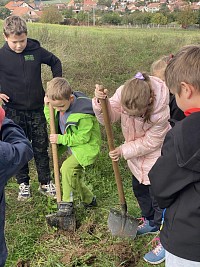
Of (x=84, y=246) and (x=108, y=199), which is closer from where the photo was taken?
(x=84, y=246)

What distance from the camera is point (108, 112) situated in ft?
8.75

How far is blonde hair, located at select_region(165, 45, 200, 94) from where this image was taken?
1.47m

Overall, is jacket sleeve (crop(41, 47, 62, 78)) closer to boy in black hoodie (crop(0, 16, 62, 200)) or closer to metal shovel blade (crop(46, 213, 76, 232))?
boy in black hoodie (crop(0, 16, 62, 200))

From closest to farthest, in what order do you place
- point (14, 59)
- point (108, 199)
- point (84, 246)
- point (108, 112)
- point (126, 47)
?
point (108, 112), point (84, 246), point (14, 59), point (108, 199), point (126, 47)

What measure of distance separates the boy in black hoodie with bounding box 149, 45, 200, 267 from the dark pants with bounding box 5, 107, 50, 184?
2064mm

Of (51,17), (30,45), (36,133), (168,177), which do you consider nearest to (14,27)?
(30,45)

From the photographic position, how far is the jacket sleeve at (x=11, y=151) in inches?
60.5

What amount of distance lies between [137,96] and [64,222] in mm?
1406

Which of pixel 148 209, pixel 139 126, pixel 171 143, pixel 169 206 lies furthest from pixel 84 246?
pixel 171 143

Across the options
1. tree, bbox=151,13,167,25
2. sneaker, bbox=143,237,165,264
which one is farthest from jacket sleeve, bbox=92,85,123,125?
tree, bbox=151,13,167,25

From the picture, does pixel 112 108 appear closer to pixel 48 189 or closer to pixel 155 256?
pixel 155 256

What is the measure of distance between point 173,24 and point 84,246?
35595mm

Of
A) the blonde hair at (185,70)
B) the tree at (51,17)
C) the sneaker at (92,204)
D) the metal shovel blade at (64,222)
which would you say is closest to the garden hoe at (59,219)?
the metal shovel blade at (64,222)

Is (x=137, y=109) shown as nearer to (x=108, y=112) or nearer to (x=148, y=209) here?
(x=108, y=112)
